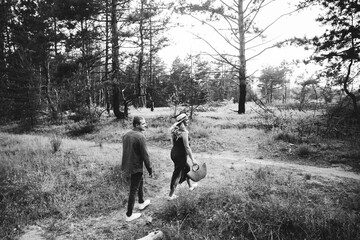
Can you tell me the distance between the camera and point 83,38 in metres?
15.1

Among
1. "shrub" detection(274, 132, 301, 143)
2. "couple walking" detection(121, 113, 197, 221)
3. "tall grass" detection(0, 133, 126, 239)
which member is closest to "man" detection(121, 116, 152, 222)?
"couple walking" detection(121, 113, 197, 221)

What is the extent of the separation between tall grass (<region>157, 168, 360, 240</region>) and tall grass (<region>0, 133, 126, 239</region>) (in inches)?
76.4

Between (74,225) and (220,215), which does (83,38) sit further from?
(220,215)

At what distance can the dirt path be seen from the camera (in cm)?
429

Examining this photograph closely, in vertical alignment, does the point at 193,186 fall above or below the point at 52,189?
above

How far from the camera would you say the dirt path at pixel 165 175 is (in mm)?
4293

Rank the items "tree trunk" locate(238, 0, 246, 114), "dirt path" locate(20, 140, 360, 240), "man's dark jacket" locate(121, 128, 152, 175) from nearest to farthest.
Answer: "man's dark jacket" locate(121, 128, 152, 175), "dirt path" locate(20, 140, 360, 240), "tree trunk" locate(238, 0, 246, 114)

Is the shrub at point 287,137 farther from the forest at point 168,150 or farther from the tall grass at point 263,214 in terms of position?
the tall grass at point 263,214

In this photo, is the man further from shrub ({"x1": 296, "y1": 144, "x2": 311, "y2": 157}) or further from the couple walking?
shrub ({"x1": 296, "y1": 144, "x2": 311, "y2": 157})

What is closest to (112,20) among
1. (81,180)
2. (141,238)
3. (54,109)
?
(54,109)

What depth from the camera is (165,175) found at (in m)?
6.64

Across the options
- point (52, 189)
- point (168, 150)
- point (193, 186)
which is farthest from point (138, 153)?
point (168, 150)

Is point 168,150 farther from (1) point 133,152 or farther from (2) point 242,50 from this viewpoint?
(2) point 242,50

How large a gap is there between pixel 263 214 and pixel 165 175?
345 cm
